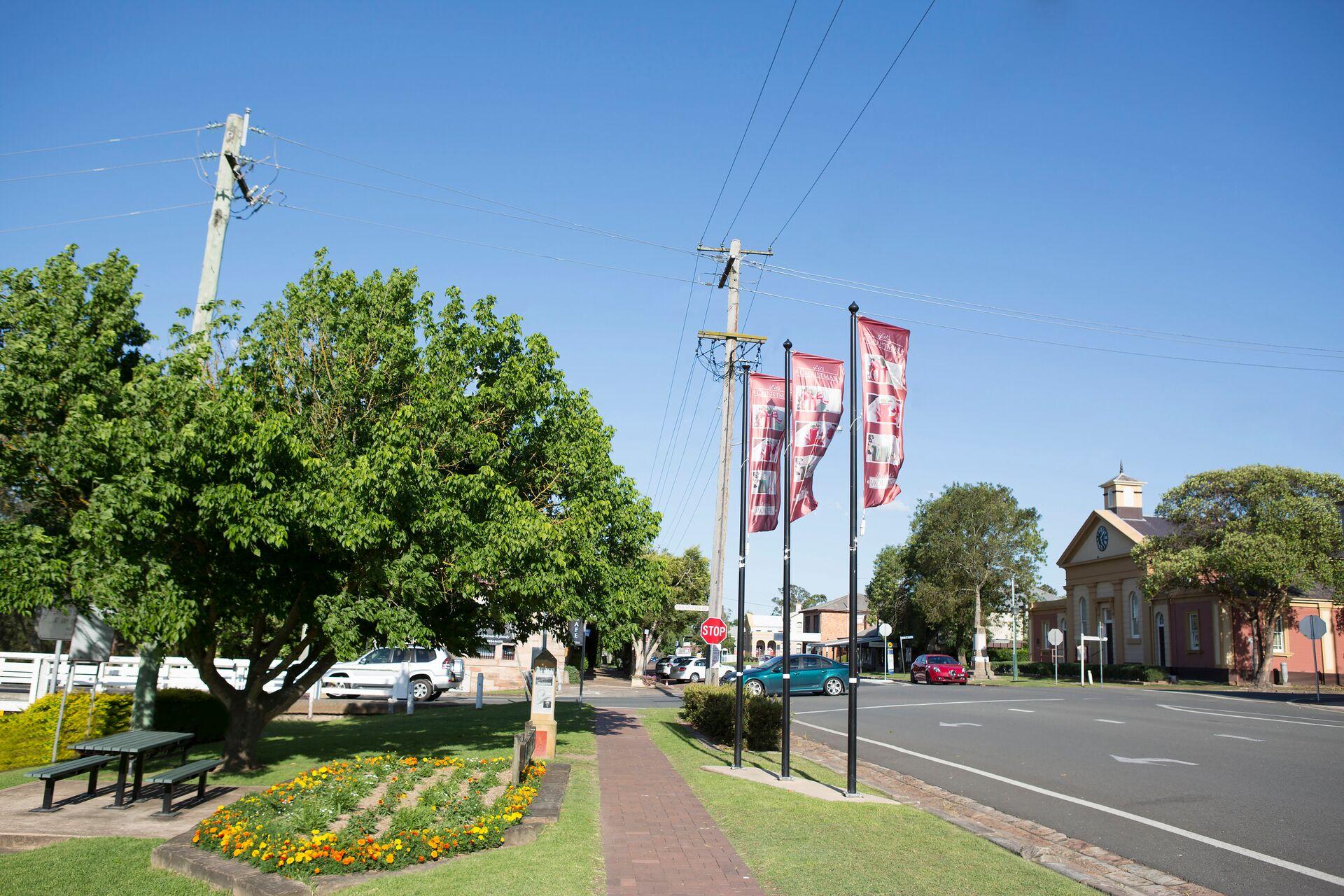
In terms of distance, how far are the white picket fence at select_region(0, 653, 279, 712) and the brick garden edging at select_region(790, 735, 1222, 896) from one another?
13.0 metres

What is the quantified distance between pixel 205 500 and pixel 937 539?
197 ft

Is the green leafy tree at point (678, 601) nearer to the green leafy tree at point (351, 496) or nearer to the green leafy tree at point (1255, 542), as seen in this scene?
the green leafy tree at point (1255, 542)

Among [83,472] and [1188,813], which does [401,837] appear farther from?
[1188,813]

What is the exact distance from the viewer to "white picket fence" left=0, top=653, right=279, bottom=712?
55.0 ft

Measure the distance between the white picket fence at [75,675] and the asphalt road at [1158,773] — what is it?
1269cm

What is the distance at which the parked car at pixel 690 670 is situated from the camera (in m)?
42.3

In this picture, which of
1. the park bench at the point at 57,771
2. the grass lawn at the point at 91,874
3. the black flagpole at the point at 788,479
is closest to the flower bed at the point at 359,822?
the grass lawn at the point at 91,874

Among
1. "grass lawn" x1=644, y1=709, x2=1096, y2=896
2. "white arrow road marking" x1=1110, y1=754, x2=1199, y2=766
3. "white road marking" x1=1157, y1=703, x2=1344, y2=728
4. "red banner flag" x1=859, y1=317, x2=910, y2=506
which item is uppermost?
"red banner flag" x1=859, y1=317, x2=910, y2=506

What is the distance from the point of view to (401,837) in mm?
7363

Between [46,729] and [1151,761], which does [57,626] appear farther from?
[1151,761]

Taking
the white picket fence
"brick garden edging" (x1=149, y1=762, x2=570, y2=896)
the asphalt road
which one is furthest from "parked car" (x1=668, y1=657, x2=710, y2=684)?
"brick garden edging" (x1=149, y1=762, x2=570, y2=896)

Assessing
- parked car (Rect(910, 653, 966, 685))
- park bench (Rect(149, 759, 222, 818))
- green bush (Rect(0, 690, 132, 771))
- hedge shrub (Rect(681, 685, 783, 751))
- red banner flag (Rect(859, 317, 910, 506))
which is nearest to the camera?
park bench (Rect(149, 759, 222, 818))

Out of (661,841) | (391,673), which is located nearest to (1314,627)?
(391,673)

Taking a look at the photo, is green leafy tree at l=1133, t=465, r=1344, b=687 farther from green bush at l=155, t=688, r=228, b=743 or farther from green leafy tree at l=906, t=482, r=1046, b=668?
green bush at l=155, t=688, r=228, b=743
